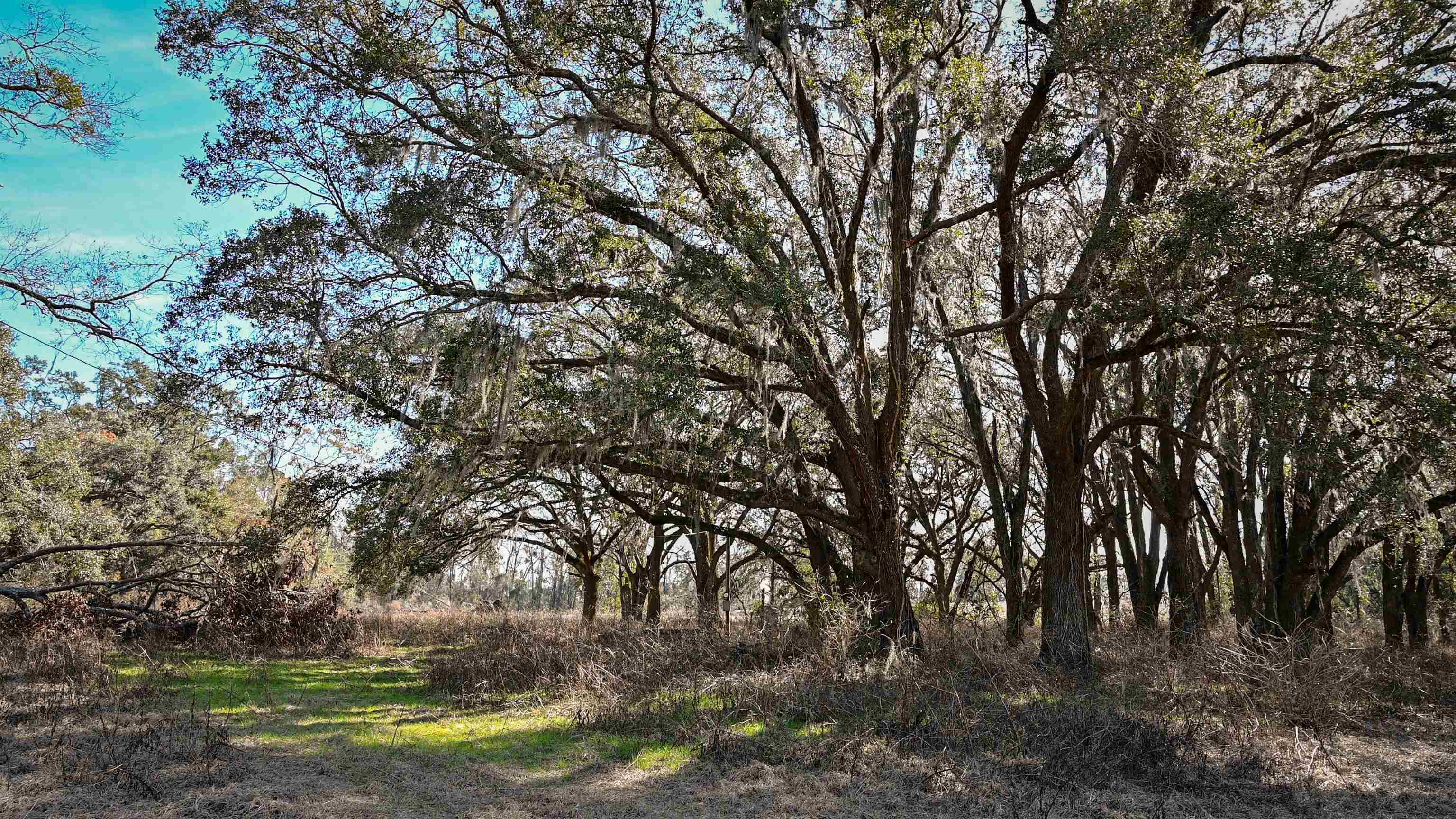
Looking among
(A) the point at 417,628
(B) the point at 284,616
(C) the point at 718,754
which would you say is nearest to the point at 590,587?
(A) the point at 417,628

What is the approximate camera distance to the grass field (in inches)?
203

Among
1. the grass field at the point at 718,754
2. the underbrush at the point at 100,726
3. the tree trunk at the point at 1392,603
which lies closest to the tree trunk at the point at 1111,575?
the tree trunk at the point at 1392,603

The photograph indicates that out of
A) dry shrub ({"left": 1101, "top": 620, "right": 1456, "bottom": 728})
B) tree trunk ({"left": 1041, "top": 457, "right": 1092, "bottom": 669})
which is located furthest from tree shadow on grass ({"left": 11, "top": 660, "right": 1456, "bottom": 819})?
tree trunk ({"left": 1041, "top": 457, "right": 1092, "bottom": 669})

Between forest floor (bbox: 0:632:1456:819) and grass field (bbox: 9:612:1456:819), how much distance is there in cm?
2

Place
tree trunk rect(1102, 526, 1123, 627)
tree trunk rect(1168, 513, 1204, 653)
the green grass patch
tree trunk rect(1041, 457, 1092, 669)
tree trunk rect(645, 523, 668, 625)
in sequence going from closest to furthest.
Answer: the green grass patch < tree trunk rect(1041, 457, 1092, 669) < tree trunk rect(1168, 513, 1204, 653) < tree trunk rect(1102, 526, 1123, 627) < tree trunk rect(645, 523, 668, 625)

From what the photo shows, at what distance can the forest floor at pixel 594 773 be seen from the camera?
505 cm

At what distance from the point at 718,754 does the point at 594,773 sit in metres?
0.94

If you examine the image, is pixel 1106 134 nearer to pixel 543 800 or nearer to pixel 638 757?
pixel 638 757

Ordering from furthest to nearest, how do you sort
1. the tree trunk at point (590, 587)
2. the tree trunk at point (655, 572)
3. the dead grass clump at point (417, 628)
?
1. the tree trunk at point (590, 587)
2. the tree trunk at point (655, 572)
3. the dead grass clump at point (417, 628)

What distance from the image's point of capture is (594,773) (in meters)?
5.96

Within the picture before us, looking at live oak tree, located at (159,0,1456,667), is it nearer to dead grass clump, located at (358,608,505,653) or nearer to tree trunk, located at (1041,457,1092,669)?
tree trunk, located at (1041,457,1092,669)

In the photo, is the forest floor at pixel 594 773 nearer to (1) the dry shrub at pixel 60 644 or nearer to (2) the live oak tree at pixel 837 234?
(1) the dry shrub at pixel 60 644

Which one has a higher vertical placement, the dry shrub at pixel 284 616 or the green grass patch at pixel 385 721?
the dry shrub at pixel 284 616

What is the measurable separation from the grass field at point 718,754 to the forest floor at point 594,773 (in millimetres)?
21
